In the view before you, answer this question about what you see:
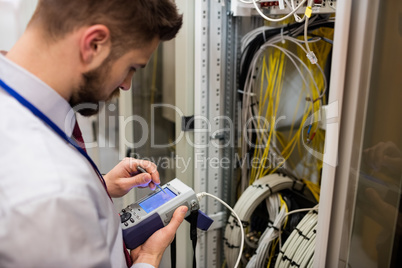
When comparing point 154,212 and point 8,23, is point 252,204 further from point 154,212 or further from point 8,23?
point 8,23

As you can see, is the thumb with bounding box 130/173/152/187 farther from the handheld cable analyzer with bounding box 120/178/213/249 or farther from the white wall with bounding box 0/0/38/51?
the white wall with bounding box 0/0/38/51

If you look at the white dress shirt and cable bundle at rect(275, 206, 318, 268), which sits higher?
the white dress shirt

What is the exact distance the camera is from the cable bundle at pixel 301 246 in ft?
4.39

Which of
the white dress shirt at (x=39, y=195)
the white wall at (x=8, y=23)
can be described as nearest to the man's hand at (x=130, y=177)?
the white dress shirt at (x=39, y=195)

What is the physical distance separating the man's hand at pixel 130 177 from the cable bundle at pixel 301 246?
0.65 metres

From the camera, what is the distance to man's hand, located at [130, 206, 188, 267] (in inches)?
37.2

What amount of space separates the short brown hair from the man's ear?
20mm

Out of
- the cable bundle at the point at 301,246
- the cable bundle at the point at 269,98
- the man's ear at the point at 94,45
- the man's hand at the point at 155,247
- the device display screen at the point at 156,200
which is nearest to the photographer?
the man's ear at the point at 94,45

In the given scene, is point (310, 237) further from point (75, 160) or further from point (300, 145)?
point (75, 160)

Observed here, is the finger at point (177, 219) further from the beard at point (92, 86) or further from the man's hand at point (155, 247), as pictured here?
the beard at point (92, 86)

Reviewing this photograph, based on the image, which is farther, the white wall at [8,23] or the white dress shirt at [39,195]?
the white wall at [8,23]

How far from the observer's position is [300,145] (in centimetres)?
180

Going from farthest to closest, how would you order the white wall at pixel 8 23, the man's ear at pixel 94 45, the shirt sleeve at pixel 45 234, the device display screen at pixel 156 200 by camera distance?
the white wall at pixel 8 23 → the device display screen at pixel 156 200 → the man's ear at pixel 94 45 → the shirt sleeve at pixel 45 234

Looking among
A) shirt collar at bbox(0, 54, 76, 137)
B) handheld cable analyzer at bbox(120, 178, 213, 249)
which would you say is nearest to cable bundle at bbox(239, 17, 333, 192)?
handheld cable analyzer at bbox(120, 178, 213, 249)
